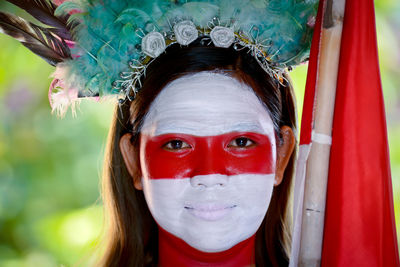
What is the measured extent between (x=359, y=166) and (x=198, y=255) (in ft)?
2.47

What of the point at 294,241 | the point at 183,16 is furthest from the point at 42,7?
the point at 294,241

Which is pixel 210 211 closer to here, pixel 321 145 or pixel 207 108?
pixel 207 108

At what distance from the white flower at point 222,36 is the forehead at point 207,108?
5.2 inches

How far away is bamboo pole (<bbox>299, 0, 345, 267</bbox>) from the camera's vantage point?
6.12 ft

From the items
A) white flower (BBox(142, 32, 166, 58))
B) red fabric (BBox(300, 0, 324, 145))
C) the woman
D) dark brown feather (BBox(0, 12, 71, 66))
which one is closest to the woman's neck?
the woman

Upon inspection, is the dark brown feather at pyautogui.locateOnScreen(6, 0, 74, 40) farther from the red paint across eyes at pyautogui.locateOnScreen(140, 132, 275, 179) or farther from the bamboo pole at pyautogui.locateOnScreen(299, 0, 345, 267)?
the bamboo pole at pyautogui.locateOnScreen(299, 0, 345, 267)

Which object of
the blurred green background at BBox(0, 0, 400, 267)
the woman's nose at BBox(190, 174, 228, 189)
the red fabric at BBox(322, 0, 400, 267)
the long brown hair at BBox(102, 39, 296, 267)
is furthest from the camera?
the blurred green background at BBox(0, 0, 400, 267)

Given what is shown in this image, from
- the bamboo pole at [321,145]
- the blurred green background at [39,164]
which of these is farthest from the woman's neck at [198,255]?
the blurred green background at [39,164]

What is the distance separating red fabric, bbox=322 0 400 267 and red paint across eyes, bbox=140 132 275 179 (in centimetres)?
36

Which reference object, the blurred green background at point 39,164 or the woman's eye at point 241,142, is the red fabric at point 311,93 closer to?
the woman's eye at point 241,142

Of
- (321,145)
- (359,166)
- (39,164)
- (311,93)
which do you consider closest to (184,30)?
(311,93)

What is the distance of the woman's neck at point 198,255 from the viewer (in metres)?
2.15

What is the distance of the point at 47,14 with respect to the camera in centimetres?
227

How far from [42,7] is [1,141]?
107 inches
